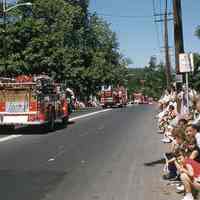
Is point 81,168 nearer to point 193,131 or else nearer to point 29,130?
point 193,131

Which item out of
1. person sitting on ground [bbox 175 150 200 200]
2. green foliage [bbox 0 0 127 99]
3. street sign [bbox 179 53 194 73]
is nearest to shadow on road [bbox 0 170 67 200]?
person sitting on ground [bbox 175 150 200 200]

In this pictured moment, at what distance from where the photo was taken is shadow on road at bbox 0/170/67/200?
9625 mm

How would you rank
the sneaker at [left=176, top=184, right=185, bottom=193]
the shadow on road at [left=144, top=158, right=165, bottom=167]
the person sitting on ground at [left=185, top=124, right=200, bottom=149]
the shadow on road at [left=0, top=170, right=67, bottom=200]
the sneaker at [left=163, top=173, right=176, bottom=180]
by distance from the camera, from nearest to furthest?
1. the person sitting on ground at [left=185, top=124, right=200, bottom=149]
2. the shadow on road at [left=0, top=170, right=67, bottom=200]
3. the sneaker at [left=176, top=184, right=185, bottom=193]
4. the sneaker at [left=163, top=173, right=176, bottom=180]
5. the shadow on road at [left=144, top=158, right=165, bottom=167]

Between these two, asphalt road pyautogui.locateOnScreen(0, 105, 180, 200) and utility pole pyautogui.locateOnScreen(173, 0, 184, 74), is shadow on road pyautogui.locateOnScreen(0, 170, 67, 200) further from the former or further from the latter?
utility pole pyautogui.locateOnScreen(173, 0, 184, 74)

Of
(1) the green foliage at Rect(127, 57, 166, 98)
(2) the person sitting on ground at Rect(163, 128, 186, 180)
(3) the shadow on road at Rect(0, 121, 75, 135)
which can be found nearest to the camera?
(2) the person sitting on ground at Rect(163, 128, 186, 180)

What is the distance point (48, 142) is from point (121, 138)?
112 inches

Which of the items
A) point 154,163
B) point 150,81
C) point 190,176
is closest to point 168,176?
point 190,176

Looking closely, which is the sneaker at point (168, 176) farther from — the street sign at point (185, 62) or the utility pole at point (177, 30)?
the utility pole at point (177, 30)

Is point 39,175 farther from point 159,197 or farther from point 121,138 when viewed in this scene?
point 121,138

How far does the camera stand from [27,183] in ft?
35.5

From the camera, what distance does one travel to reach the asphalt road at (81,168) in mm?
9805

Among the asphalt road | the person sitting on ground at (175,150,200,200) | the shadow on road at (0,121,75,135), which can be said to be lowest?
the asphalt road

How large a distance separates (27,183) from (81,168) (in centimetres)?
218

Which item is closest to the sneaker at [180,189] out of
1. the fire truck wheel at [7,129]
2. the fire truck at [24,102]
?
the fire truck at [24,102]
